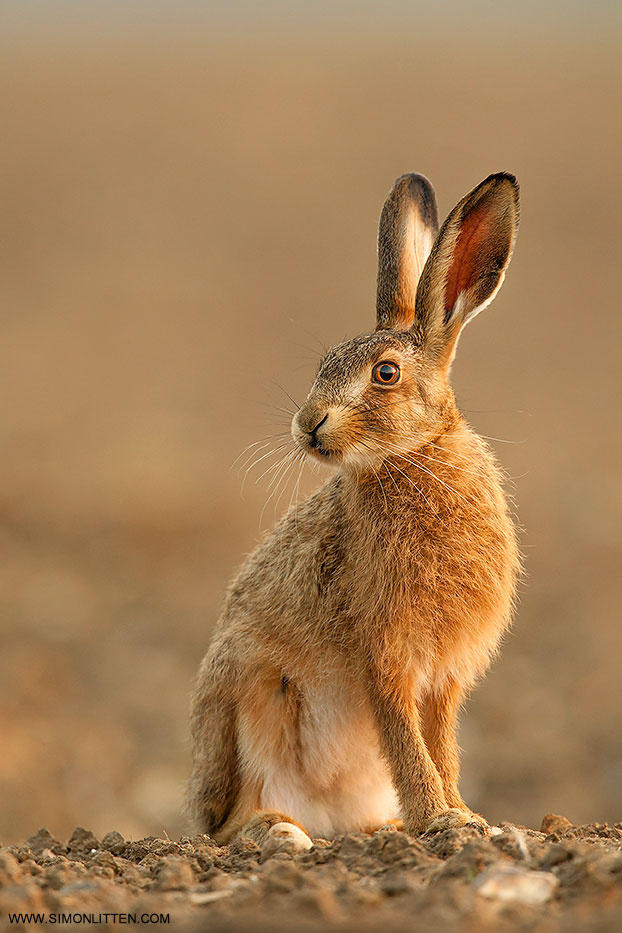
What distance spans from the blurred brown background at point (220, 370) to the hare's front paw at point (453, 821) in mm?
2060

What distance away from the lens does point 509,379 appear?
1727cm

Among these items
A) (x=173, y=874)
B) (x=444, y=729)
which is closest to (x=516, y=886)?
(x=173, y=874)

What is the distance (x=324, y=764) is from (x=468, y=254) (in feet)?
7.75

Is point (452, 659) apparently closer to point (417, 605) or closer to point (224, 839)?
point (417, 605)

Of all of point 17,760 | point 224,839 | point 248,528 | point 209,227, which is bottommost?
point 224,839

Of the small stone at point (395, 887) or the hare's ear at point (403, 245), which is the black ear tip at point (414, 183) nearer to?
the hare's ear at point (403, 245)

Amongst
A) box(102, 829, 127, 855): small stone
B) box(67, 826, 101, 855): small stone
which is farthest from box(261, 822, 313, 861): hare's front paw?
box(67, 826, 101, 855): small stone

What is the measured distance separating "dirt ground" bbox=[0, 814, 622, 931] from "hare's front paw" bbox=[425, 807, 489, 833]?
243 millimetres

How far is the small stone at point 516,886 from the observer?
332 cm

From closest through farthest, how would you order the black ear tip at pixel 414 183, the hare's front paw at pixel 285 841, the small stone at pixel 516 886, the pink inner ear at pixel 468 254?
the small stone at pixel 516 886 < the hare's front paw at pixel 285 841 < the pink inner ear at pixel 468 254 < the black ear tip at pixel 414 183

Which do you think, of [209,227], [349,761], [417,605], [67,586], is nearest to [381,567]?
[417,605]

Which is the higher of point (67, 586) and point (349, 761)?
point (67, 586)

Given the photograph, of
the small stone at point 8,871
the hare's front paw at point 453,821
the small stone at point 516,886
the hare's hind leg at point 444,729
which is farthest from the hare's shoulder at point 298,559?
the small stone at point 516,886

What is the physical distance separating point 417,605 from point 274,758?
1066 mm
